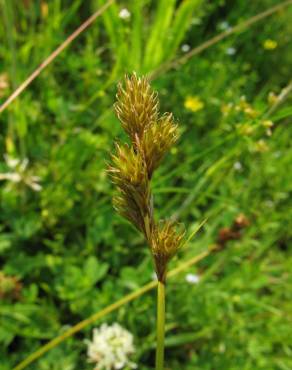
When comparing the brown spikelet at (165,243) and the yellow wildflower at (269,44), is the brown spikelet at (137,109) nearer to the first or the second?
the brown spikelet at (165,243)

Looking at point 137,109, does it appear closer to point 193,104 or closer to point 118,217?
point 118,217

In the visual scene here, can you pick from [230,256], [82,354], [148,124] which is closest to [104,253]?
[82,354]

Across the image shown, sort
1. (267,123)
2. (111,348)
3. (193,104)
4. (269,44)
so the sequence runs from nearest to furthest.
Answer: (267,123), (111,348), (193,104), (269,44)

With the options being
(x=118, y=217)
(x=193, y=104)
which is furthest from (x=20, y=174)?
(x=193, y=104)

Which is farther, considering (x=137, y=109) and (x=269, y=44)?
(x=269, y=44)

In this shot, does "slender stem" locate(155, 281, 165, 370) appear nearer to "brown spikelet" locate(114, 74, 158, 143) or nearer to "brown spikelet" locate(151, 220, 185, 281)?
"brown spikelet" locate(151, 220, 185, 281)

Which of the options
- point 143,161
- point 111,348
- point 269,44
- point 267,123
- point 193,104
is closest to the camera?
point 143,161

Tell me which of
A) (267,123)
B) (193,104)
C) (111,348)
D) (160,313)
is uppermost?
(193,104)
